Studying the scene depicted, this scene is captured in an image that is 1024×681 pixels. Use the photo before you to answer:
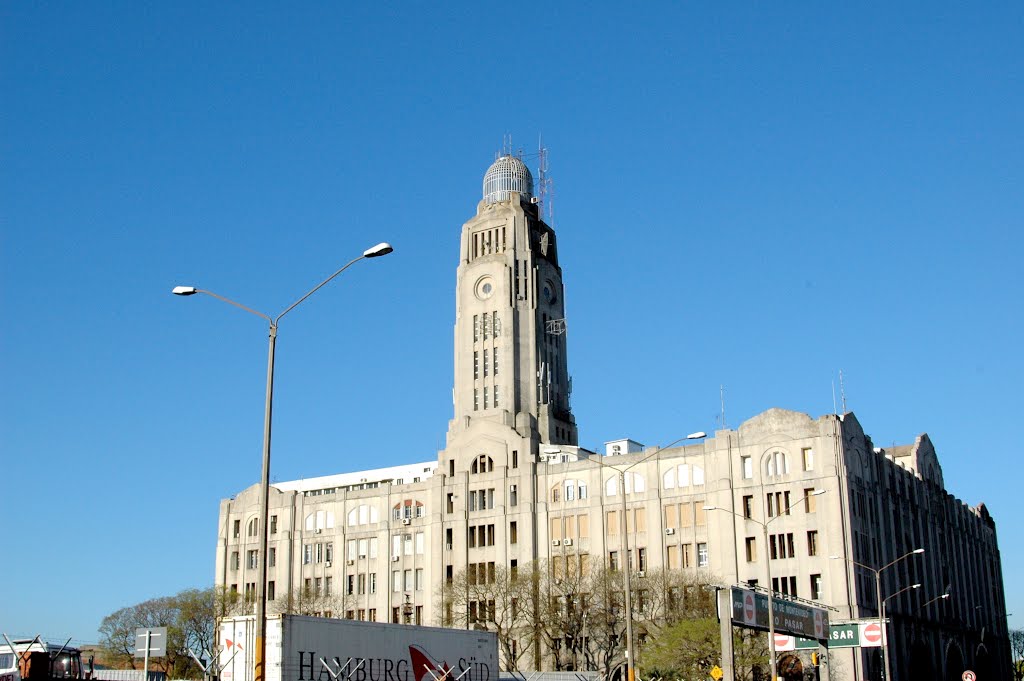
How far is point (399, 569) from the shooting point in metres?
112

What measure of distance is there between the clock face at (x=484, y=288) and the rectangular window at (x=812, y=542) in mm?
43796

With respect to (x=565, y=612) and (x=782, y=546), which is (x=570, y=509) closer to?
(x=565, y=612)

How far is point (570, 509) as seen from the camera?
105m

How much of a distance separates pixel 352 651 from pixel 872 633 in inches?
1037

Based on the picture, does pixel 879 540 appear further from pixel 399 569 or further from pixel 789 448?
pixel 399 569

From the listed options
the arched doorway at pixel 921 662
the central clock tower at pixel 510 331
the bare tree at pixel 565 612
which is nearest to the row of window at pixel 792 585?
the arched doorway at pixel 921 662

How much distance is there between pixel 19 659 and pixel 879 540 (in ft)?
232

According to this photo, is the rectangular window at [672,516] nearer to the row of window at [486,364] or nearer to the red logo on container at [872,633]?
the row of window at [486,364]

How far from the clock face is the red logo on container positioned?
69590 millimetres

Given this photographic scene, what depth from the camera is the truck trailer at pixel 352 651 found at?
141 ft

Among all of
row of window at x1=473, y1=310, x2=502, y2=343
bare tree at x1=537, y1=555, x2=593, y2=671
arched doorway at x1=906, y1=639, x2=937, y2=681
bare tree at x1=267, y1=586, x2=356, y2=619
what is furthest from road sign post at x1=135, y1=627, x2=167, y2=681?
row of window at x1=473, y1=310, x2=502, y2=343

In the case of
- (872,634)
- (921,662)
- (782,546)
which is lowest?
(921,662)

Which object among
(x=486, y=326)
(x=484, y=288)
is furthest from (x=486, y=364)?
(x=484, y=288)

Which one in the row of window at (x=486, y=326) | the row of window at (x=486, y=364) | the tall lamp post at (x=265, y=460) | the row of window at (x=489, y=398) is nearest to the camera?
the tall lamp post at (x=265, y=460)
